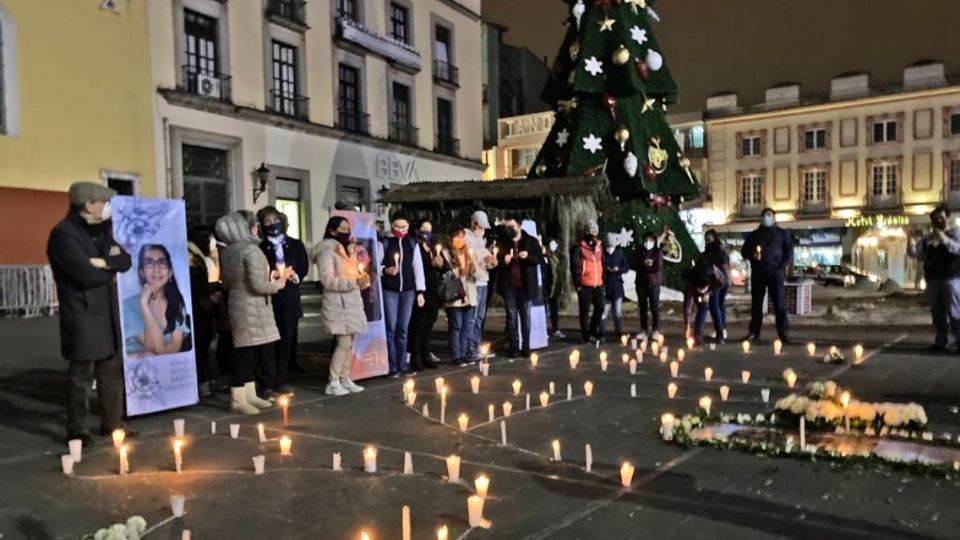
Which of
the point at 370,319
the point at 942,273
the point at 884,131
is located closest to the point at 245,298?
the point at 370,319

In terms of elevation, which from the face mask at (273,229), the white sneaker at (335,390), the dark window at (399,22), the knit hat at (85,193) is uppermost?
the dark window at (399,22)

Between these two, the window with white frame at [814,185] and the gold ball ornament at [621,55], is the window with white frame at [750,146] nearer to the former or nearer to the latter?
the window with white frame at [814,185]

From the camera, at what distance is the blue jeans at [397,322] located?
9.44 meters

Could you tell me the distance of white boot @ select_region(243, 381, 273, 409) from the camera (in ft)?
24.1

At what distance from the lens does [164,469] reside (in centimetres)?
541

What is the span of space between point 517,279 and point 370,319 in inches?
103

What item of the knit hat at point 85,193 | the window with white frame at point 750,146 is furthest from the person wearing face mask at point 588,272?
the window with white frame at point 750,146

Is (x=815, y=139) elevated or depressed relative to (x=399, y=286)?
elevated

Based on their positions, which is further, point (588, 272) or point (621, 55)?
point (621, 55)

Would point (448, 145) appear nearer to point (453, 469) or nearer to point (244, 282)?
point (244, 282)

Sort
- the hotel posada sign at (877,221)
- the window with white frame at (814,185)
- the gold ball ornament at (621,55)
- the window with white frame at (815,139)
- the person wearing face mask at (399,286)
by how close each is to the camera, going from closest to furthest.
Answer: the person wearing face mask at (399,286), the gold ball ornament at (621,55), the hotel posada sign at (877,221), the window with white frame at (815,139), the window with white frame at (814,185)

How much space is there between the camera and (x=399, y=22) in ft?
100

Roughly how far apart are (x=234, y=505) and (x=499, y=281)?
682 cm

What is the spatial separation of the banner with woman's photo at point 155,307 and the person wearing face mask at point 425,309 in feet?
9.91
